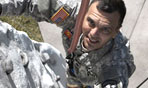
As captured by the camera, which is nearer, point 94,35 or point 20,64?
point 94,35

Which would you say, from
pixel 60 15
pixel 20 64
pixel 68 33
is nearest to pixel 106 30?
pixel 60 15

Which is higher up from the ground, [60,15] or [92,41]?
[60,15]

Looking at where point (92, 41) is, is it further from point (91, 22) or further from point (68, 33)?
point (68, 33)

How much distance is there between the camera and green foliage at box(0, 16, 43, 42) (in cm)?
443

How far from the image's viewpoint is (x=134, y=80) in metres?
3.99

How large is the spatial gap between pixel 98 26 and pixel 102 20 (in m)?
0.06

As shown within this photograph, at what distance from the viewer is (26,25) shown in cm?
454

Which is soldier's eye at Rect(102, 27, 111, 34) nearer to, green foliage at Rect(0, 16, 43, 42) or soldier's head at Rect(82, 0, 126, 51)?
soldier's head at Rect(82, 0, 126, 51)

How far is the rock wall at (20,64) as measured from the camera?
7.55ft

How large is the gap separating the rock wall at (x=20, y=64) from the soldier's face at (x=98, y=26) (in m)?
0.70

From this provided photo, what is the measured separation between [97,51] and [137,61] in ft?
6.49

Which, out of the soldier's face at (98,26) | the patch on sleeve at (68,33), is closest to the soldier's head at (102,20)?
the soldier's face at (98,26)

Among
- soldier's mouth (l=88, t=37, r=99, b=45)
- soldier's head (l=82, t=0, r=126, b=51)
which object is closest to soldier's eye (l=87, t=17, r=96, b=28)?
soldier's head (l=82, t=0, r=126, b=51)

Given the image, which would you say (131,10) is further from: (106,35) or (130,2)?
(106,35)
